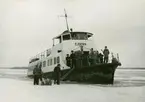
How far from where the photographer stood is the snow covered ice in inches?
69.5

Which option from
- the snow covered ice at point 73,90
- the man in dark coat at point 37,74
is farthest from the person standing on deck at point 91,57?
the man in dark coat at point 37,74

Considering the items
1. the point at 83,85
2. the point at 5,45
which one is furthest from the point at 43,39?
the point at 83,85

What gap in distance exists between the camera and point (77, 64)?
212 centimetres

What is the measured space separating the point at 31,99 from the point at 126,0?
0.96m

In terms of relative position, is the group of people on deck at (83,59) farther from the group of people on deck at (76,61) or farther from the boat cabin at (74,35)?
the boat cabin at (74,35)

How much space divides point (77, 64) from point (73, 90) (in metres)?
0.33

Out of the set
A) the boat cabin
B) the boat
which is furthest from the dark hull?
the boat cabin

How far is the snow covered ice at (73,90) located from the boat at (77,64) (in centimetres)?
8

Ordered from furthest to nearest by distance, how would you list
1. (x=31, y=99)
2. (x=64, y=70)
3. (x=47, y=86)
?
1. (x=64, y=70)
2. (x=47, y=86)
3. (x=31, y=99)

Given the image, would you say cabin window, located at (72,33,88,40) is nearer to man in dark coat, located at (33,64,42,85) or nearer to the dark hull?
the dark hull

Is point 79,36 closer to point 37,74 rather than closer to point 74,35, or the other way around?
point 74,35

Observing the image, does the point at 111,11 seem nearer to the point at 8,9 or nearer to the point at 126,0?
the point at 126,0

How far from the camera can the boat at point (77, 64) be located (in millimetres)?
1934

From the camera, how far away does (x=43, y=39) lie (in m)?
1.93
